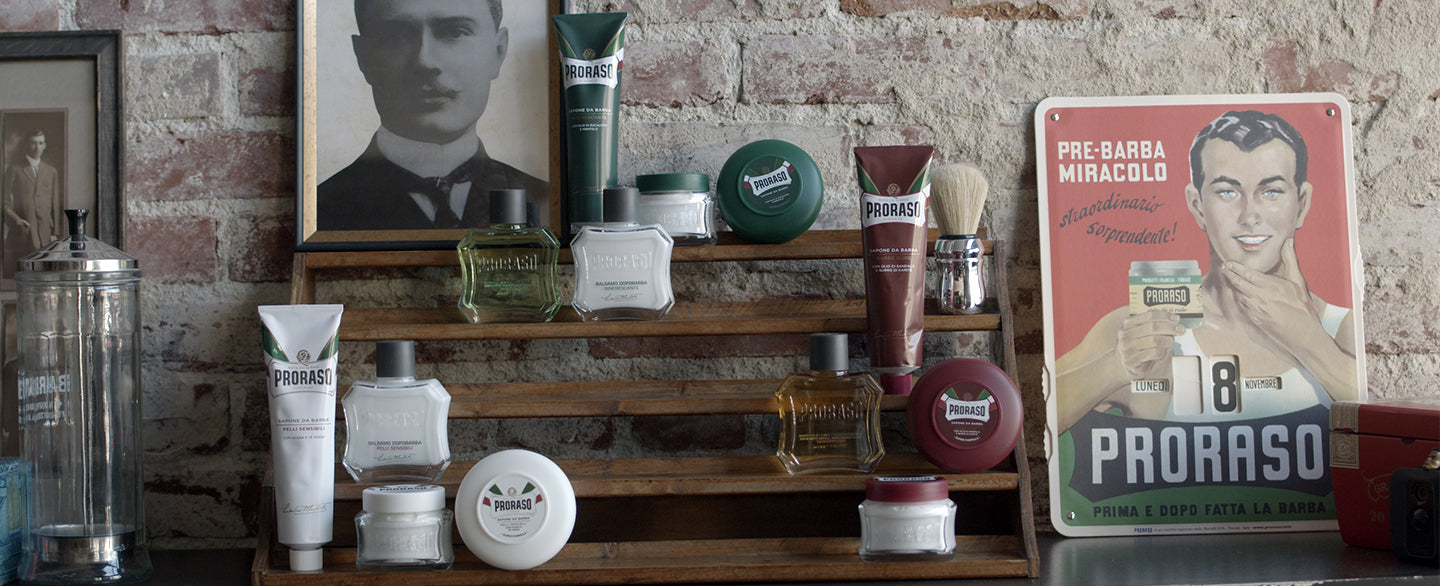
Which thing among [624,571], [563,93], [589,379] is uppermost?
[563,93]

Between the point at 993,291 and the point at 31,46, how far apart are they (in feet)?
2.88

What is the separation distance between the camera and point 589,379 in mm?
926

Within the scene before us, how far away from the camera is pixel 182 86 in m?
0.94

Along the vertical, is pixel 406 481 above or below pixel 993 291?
below

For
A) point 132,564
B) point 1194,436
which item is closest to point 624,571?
point 132,564

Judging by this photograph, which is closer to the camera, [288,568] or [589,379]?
[288,568]

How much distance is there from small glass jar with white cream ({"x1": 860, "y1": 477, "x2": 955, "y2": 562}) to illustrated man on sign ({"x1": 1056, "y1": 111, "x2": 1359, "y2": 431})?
8.7 inches

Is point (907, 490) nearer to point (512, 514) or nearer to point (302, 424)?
point (512, 514)

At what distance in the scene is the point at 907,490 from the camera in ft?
2.40

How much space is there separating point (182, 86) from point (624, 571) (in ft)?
1.95

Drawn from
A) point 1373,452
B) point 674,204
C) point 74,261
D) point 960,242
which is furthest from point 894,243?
point 74,261

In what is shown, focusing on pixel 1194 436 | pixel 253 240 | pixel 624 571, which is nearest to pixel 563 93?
pixel 253 240

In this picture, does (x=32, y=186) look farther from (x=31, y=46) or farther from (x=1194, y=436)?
(x=1194, y=436)

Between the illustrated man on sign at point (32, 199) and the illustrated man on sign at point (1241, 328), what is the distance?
0.90 m
